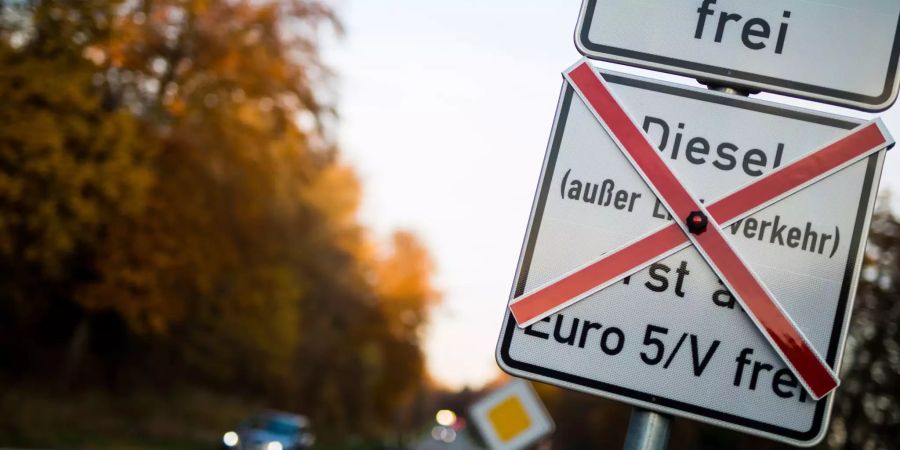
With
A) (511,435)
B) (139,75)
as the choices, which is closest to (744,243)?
(511,435)

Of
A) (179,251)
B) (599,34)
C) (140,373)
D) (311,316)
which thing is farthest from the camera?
(311,316)

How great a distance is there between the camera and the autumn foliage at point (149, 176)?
821 inches

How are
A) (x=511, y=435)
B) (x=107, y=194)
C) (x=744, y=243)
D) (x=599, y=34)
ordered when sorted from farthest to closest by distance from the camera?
(x=107, y=194) < (x=511, y=435) < (x=599, y=34) < (x=744, y=243)

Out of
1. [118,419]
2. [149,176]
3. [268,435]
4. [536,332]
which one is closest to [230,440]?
[268,435]

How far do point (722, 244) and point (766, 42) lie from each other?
0.47 meters

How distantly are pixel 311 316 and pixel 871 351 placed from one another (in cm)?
3354

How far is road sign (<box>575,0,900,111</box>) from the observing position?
221cm

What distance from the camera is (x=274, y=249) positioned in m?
36.3

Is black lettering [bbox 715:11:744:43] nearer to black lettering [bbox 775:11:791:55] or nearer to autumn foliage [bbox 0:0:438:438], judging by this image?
black lettering [bbox 775:11:791:55]

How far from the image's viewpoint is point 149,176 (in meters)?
24.2

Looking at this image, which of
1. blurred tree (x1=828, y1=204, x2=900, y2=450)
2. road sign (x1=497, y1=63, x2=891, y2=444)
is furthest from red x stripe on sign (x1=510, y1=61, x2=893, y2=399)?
blurred tree (x1=828, y1=204, x2=900, y2=450)

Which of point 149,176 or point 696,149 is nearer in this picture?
point 696,149

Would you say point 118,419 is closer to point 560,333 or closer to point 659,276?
point 560,333

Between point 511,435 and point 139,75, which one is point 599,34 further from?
point 139,75
